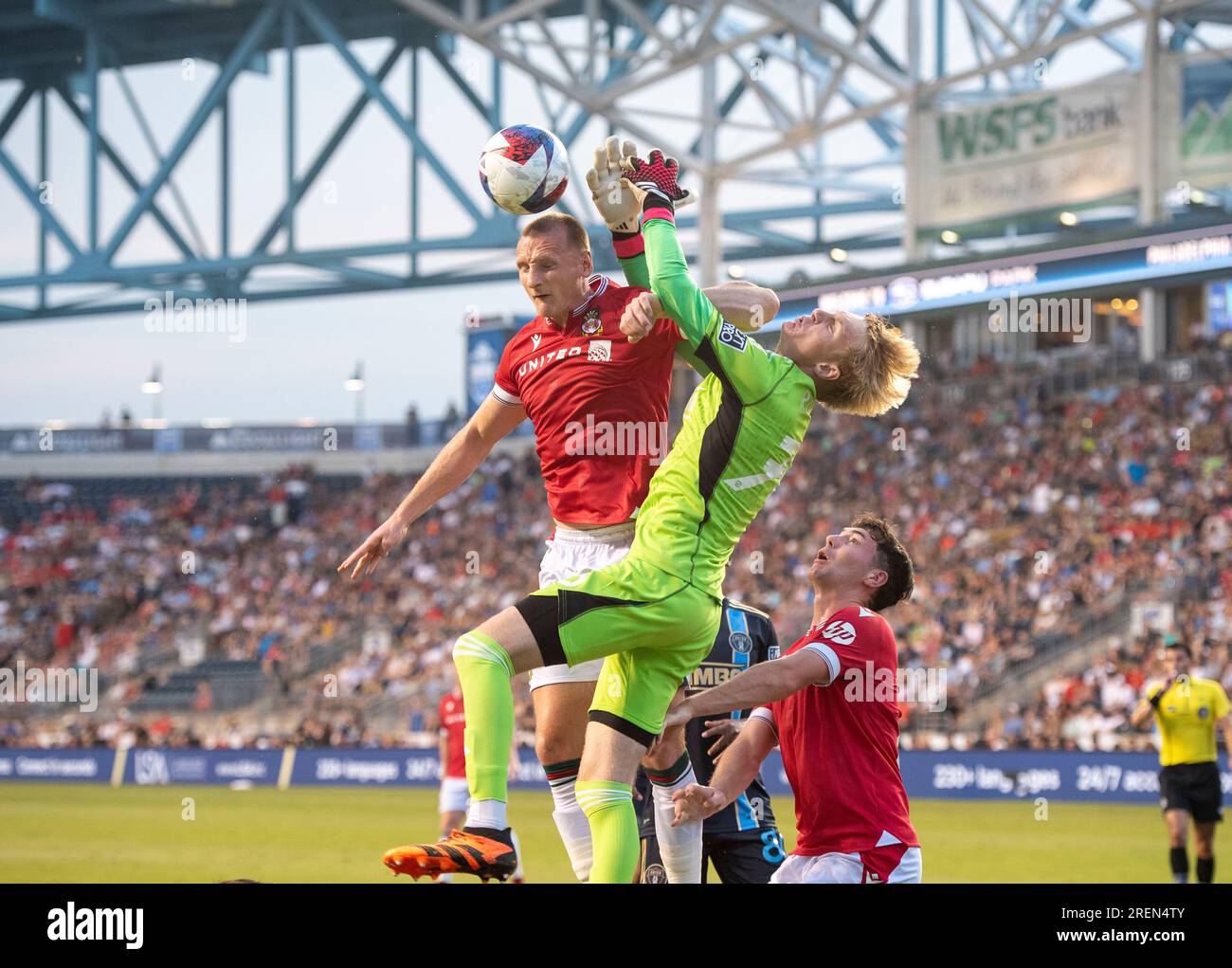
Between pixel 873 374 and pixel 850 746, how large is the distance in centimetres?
140

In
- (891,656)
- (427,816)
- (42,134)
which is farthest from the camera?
(42,134)

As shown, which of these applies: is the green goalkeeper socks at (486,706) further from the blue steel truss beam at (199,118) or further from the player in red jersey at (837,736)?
the blue steel truss beam at (199,118)

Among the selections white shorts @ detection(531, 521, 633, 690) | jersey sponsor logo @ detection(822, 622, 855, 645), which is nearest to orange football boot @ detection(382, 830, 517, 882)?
white shorts @ detection(531, 521, 633, 690)

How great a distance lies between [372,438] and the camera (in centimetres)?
4056

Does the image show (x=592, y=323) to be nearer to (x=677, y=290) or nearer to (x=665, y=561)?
(x=677, y=290)

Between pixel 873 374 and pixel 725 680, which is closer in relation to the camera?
pixel 873 374

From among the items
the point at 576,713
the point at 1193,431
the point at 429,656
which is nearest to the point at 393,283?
the point at 429,656

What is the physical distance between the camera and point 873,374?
19.8 feet

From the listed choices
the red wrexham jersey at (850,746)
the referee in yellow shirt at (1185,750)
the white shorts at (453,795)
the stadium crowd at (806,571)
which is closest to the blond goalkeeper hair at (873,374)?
the red wrexham jersey at (850,746)

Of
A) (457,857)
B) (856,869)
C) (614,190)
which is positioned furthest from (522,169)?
(856,869)

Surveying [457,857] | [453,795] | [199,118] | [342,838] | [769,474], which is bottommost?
[342,838]
